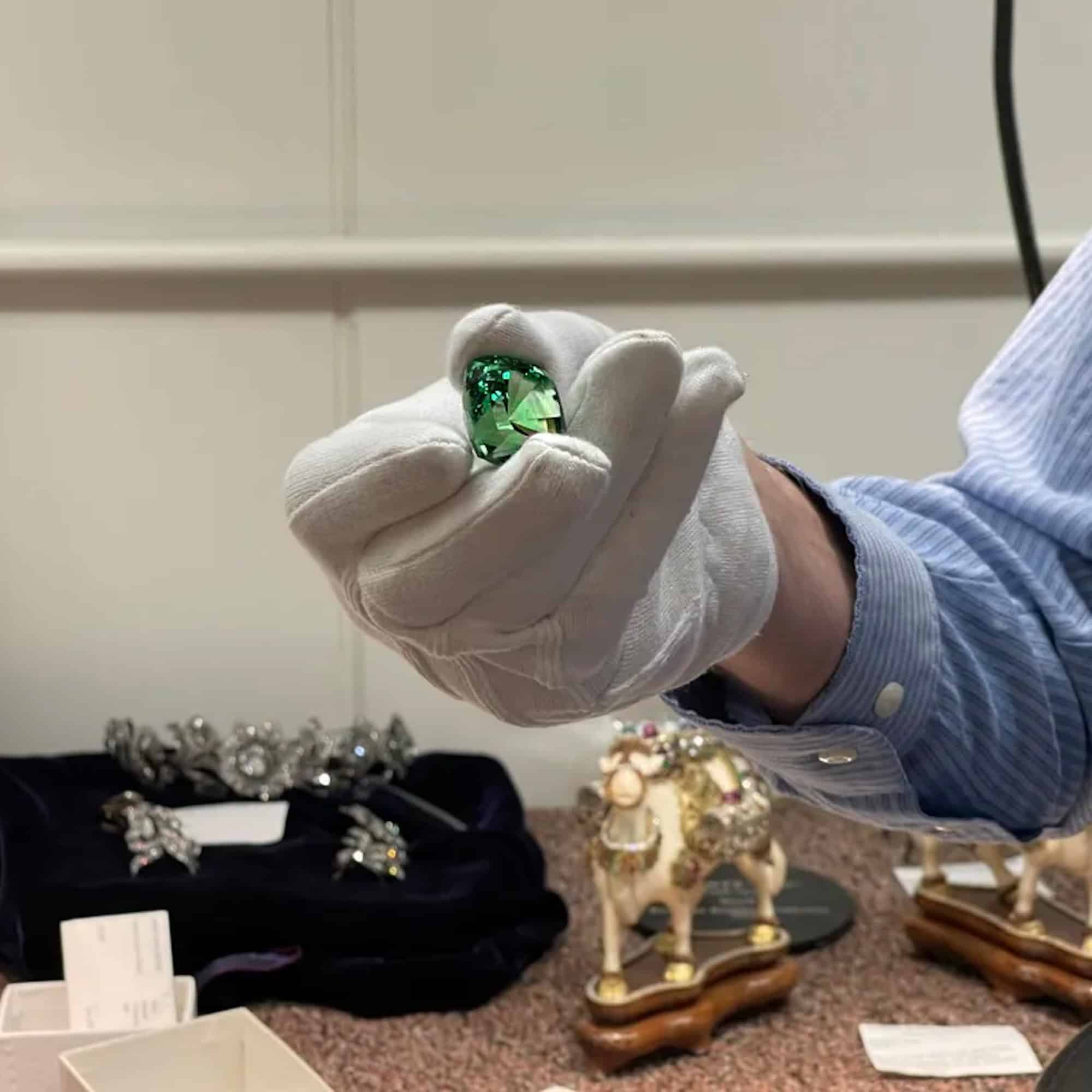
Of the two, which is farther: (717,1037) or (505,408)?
(717,1037)

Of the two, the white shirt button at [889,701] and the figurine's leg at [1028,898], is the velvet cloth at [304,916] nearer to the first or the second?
the figurine's leg at [1028,898]

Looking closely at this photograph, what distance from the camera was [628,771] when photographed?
726mm

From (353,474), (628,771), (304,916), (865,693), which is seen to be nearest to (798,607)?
(865,693)

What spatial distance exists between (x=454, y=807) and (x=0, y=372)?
49cm

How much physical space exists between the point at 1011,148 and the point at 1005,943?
469mm

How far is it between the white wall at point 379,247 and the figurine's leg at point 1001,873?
1.16 feet

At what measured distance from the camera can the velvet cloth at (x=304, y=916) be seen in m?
0.73

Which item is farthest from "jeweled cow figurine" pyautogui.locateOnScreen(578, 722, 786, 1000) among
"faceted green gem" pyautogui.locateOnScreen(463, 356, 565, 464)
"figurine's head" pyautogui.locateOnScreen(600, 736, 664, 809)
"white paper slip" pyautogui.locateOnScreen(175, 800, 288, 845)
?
"faceted green gem" pyautogui.locateOnScreen(463, 356, 565, 464)

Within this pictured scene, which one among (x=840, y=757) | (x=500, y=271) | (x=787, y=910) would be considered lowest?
(x=787, y=910)

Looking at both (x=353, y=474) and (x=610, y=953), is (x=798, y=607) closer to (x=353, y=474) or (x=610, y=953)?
(x=353, y=474)

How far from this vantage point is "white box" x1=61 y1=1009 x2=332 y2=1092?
1.86ft

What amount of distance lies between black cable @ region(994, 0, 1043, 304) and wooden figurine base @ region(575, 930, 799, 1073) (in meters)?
0.42

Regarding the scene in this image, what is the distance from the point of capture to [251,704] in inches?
42.4

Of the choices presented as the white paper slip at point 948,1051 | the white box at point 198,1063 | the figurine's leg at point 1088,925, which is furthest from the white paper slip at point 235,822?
the figurine's leg at point 1088,925
